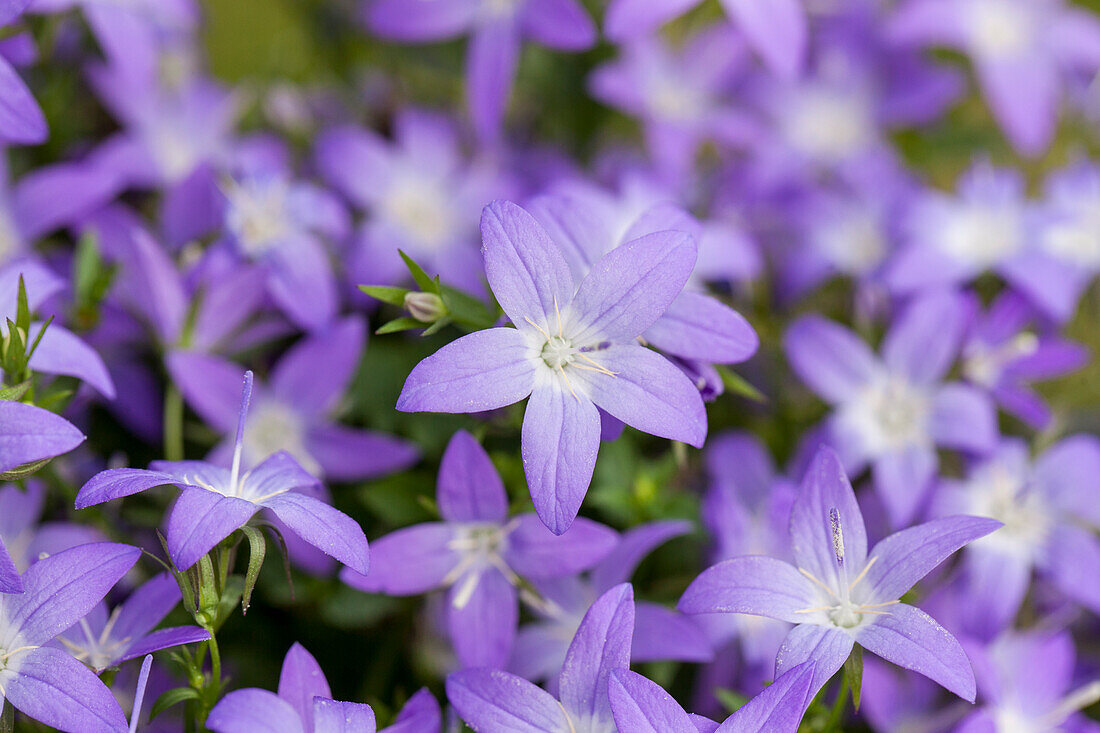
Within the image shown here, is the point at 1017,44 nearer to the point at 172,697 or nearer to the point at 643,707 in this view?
the point at 643,707

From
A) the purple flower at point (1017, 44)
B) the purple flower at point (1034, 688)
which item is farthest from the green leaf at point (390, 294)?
the purple flower at point (1017, 44)

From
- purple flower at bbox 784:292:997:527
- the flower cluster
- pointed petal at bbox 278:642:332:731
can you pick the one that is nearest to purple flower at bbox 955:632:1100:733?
the flower cluster

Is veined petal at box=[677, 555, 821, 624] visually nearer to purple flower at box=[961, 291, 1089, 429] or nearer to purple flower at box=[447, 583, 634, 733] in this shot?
purple flower at box=[447, 583, 634, 733]

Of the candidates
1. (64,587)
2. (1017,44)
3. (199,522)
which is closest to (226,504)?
(199,522)

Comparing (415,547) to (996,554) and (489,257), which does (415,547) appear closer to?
(489,257)

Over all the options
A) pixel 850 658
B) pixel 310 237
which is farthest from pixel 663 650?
pixel 310 237

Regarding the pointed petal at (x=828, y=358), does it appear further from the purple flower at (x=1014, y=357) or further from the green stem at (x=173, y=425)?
the green stem at (x=173, y=425)

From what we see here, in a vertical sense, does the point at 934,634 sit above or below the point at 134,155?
below
